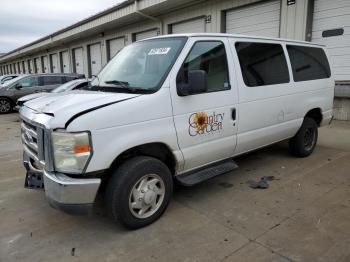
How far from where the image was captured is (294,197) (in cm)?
403

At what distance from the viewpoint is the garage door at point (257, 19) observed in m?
10.8

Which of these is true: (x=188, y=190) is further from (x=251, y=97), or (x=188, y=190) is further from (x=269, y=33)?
(x=269, y=33)

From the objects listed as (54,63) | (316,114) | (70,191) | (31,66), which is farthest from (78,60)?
(70,191)

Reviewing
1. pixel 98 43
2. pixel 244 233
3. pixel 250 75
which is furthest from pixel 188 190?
pixel 98 43

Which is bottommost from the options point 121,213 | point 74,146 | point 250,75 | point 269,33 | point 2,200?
point 2,200

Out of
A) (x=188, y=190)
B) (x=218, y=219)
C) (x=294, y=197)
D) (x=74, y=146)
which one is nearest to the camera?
(x=74, y=146)

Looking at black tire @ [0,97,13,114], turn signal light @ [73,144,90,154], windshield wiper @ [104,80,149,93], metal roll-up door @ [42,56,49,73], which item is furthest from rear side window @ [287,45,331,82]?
metal roll-up door @ [42,56,49,73]

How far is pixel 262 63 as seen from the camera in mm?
4508

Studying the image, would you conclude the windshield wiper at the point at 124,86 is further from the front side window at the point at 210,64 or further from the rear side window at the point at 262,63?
the rear side window at the point at 262,63

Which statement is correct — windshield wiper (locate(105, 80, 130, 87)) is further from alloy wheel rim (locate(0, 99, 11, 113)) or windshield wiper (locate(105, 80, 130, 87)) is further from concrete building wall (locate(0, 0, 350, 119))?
alloy wheel rim (locate(0, 99, 11, 113))

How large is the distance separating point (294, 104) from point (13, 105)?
44.0 feet

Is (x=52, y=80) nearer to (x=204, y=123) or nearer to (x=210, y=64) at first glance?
(x=210, y=64)

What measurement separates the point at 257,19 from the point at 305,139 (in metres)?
7.07

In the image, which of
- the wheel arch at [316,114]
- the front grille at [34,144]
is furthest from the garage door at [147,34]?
the front grille at [34,144]
